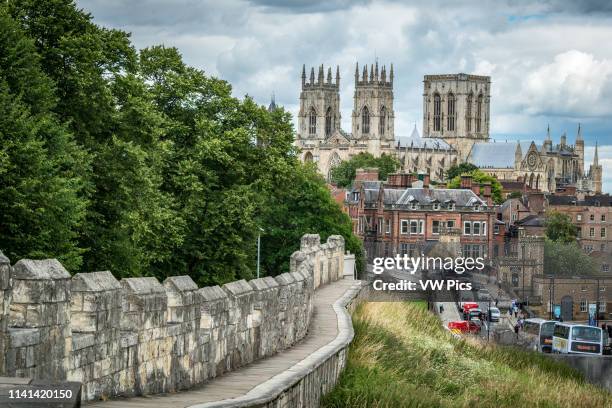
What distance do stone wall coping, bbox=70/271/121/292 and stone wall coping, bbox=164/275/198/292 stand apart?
6.11 feet

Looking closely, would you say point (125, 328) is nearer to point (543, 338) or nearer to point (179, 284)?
point (179, 284)

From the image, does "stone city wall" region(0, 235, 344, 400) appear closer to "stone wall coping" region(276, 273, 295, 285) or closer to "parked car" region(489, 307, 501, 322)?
"stone wall coping" region(276, 273, 295, 285)

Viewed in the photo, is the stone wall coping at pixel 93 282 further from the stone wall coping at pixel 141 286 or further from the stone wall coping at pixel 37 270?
the stone wall coping at pixel 141 286

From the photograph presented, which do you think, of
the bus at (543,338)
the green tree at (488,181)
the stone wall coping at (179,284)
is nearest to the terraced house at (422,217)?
the green tree at (488,181)

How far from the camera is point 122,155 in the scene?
36.9 meters

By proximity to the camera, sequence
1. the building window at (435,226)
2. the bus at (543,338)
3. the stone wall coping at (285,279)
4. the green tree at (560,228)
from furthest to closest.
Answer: the green tree at (560,228)
the building window at (435,226)
the bus at (543,338)
the stone wall coping at (285,279)

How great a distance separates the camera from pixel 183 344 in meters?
15.5

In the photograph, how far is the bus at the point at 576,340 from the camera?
46.7 m

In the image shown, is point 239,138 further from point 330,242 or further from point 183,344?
point 183,344

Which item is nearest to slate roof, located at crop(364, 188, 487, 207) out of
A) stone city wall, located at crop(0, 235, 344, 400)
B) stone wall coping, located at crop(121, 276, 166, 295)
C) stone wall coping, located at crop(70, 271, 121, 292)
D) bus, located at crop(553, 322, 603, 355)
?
bus, located at crop(553, 322, 603, 355)

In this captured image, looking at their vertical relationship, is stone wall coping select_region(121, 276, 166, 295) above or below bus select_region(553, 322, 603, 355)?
above

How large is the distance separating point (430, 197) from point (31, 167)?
87291mm

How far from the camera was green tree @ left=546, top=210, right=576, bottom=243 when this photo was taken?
139875 millimetres

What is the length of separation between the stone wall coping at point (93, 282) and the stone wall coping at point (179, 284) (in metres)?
1.86
